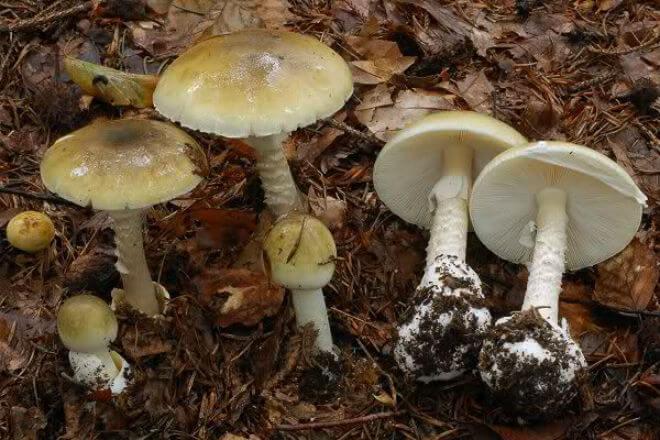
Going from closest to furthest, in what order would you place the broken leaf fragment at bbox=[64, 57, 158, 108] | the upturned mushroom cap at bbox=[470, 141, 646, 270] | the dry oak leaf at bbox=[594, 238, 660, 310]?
the upturned mushroom cap at bbox=[470, 141, 646, 270] → the dry oak leaf at bbox=[594, 238, 660, 310] → the broken leaf fragment at bbox=[64, 57, 158, 108]

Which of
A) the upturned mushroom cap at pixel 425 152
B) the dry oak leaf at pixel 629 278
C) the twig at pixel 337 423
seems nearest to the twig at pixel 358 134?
the upturned mushroom cap at pixel 425 152

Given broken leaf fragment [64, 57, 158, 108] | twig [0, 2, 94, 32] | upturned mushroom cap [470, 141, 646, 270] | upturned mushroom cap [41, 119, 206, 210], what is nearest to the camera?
upturned mushroom cap [41, 119, 206, 210]

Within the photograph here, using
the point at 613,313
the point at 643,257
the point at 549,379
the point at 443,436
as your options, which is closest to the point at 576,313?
the point at 613,313

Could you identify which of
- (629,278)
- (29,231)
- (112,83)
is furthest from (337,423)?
(112,83)

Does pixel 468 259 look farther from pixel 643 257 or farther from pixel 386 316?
pixel 643 257

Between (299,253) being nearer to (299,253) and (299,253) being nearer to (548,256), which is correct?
(299,253)

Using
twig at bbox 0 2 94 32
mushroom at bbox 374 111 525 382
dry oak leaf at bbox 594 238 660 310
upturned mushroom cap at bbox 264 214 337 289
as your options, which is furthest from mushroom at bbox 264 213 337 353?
twig at bbox 0 2 94 32

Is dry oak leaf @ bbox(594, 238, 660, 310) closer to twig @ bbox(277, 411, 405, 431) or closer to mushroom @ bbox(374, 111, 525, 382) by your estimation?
mushroom @ bbox(374, 111, 525, 382)
